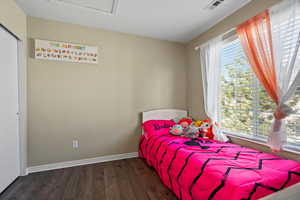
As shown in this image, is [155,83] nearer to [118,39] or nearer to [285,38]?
[118,39]

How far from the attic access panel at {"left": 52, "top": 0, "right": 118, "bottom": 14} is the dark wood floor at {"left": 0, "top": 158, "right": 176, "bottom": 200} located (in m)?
2.46

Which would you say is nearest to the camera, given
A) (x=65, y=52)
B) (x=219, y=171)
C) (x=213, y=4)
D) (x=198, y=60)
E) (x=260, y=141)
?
(x=219, y=171)

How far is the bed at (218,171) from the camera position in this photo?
1.03 meters

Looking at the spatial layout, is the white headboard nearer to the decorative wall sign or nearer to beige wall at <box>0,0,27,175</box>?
the decorative wall sign

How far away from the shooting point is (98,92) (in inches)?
99.9

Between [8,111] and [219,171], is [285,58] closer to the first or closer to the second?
[219,171]

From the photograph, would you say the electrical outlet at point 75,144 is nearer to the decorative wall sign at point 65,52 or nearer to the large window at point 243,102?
the decorative wall sign at point 65,52

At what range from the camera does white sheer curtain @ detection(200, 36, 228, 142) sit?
91.6 inches

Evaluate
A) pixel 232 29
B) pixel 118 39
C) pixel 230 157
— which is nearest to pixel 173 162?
pixel 230 157

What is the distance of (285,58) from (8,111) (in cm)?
332

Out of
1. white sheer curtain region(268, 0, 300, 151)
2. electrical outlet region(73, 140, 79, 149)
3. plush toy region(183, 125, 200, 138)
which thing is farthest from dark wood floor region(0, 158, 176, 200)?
white sheer curtain region(268, 0, 300, 151)

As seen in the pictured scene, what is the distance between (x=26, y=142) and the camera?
6.95 ft

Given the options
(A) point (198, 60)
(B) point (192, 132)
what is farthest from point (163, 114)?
(A) point (198, 60)

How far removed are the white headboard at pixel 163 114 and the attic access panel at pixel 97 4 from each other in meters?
1.85
